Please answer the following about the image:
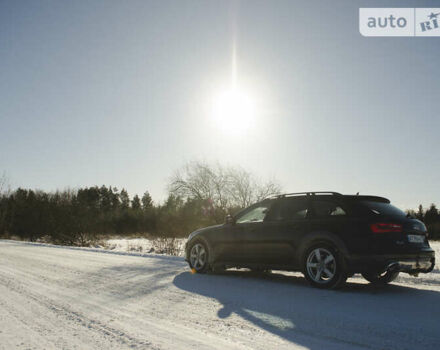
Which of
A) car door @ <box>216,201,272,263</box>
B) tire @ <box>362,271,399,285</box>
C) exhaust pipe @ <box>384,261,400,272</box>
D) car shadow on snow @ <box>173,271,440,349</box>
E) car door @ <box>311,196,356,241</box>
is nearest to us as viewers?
car shadow on snow @ <box>173,271,440,349</box>

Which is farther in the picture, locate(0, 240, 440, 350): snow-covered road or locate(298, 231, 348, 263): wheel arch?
locate(298, 231, 348, 263): wheel arch

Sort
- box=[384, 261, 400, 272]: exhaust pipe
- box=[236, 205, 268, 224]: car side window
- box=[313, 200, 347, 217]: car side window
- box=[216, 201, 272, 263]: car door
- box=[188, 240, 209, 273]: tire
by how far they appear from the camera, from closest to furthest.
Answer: box=[384, 261, 400, 272]: exhaust pipe < box=[313, 200, 347, 217]: car side window < box=[216, 201, 272, 263]: car door < box=[236, 205, 268, 224]: car side window < box=[188, 240, 209, 273]: tire

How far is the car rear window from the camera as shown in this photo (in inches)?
242

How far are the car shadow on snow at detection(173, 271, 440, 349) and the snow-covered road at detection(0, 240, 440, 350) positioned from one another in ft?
0.03

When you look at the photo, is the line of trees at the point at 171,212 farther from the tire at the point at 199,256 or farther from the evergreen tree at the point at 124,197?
the evergreen tree at the point at 124,197

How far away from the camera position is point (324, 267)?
6.28 metres

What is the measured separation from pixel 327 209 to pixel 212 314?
3081mm

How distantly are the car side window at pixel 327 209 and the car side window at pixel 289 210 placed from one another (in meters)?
0.21

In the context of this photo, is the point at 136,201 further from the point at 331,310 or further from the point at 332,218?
the point at 331,310

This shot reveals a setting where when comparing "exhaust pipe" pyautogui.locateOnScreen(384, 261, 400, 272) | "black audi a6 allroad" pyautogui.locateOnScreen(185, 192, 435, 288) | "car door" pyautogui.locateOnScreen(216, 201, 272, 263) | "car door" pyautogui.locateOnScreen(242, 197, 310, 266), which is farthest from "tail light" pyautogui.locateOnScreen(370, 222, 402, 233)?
"car door" pyautogui.locateOnScreen(216, 201, 272, 263)

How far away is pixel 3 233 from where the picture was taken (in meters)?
41.3

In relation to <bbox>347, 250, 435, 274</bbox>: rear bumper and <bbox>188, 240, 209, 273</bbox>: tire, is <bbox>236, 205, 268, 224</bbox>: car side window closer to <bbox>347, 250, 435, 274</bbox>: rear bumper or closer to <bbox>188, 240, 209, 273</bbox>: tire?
<bbox>188, 240, 209, 273</bbox>: tire

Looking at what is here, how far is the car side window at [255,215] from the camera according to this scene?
301 inches

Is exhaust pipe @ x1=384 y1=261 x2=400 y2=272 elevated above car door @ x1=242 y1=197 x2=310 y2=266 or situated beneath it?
situated beneath
